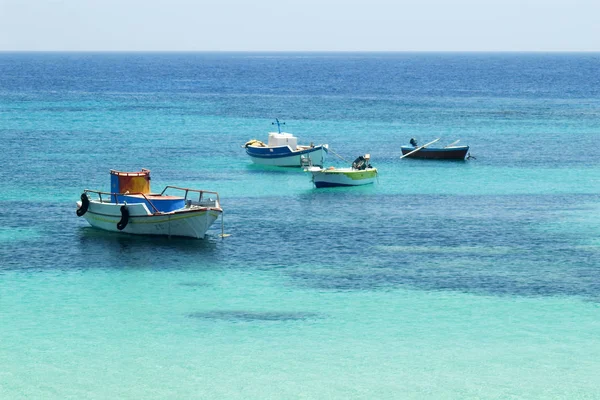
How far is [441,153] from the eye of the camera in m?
91.9

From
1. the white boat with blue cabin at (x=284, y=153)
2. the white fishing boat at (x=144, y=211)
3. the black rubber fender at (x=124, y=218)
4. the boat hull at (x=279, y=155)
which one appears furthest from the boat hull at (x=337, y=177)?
the black rubber fender at (x=124, y=218)

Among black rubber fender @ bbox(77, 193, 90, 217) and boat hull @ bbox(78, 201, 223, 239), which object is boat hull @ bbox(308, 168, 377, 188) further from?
black rubber fender @ bbox(77, 193, 90, 217)

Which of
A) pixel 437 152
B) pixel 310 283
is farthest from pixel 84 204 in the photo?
pixel 437 152

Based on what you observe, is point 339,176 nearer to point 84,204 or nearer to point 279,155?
point 279,155

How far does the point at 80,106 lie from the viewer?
487 feet

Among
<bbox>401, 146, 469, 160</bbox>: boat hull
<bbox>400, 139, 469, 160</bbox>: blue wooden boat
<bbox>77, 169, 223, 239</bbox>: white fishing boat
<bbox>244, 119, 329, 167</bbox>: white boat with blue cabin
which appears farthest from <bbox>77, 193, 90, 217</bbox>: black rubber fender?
<bbox>401, 146, 469, 160</bbox>: boat hull

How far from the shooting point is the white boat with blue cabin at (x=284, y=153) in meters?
84.6

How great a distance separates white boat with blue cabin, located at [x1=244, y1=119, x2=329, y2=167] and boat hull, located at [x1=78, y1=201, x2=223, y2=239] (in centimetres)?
2881

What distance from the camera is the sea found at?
35.2 m

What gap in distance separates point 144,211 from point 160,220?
3.56ft

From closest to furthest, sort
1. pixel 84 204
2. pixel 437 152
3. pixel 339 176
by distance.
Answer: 1. pixel 84 204
2. pixel 339 176
3. pixel 437 152

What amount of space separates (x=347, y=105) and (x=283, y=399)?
12451cm

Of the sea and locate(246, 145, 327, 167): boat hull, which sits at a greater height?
locate(246, 145, 327, 167): boat hull

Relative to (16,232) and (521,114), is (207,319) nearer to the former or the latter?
(16,232)
